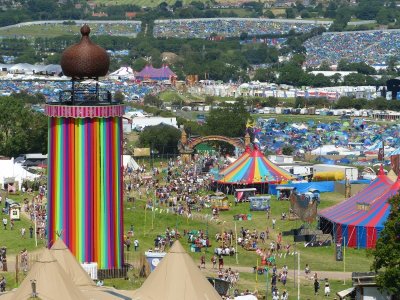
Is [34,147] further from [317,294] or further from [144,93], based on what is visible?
[144,93]

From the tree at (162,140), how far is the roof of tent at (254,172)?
16.7m

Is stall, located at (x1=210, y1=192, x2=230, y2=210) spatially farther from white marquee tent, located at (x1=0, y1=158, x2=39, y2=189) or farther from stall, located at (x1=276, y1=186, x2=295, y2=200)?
white marquee tent, located at (x1=0, y1=158, x2=39, y2=189)

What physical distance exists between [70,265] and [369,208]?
20219mm

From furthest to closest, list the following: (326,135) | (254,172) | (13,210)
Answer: (326,135) → (254,172) → (13,210)

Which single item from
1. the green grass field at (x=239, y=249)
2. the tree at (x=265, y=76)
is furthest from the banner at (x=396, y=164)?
the tree at (x=265, y=76)

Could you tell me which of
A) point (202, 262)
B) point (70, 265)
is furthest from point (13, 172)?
point (70, 265)

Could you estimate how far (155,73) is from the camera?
6260 inches

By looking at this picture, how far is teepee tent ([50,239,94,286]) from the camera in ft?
94.3

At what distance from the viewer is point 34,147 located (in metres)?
70.6

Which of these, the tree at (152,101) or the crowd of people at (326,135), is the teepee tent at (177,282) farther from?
→ the tree at (152,101)

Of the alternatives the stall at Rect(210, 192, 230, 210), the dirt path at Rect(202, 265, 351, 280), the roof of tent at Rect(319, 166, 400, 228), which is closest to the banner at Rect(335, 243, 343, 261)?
the roof of tent at Rect(319, 166, 400, 228)

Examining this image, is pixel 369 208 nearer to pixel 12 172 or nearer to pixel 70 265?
pixel 12 172

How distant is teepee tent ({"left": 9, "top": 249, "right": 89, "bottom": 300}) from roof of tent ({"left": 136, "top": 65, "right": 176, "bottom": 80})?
433 feet

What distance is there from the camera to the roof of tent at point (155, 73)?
158000 mm
